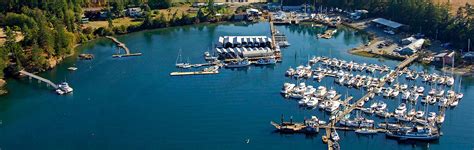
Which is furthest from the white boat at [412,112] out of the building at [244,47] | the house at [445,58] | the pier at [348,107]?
the building at [244,47]

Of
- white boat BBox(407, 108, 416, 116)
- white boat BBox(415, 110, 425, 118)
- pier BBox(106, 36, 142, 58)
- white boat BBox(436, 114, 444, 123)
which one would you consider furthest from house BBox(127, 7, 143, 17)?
white boat BBox(436, 114, 444, 123)

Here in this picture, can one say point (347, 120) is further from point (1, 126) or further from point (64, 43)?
point (64, 43)

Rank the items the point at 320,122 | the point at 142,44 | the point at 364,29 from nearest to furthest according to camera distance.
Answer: the point at 320,122
the point at 142,44
the point at 364,29

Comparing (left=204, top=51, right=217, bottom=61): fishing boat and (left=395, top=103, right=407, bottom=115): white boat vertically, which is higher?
(left=204, top=51, right=217, bottom=61): fishing boat

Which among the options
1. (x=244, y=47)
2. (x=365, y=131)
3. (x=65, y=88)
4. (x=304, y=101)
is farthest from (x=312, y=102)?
(x=65, y=88)

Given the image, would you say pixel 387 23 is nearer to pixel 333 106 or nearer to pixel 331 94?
pixel 331 94

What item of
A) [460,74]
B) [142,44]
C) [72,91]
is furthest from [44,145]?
[460,74]

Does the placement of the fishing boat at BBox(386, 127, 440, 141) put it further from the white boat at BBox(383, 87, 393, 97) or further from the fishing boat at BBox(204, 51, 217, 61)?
the fishing boat at BBox(204, 51, 217, 61)
